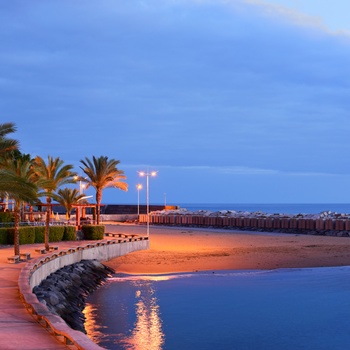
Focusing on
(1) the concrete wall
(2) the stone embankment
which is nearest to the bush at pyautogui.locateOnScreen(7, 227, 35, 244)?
(1) the concrete wall

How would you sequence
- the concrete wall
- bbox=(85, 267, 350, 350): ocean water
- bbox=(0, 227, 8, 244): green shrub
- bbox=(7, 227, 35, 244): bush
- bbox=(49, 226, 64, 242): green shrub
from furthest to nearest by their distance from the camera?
bbox=(49, 226, 64, 242): green shrub
bbox=(7, 227, 35, 244): bush
bbox=(0, 227, 8, 244): green shrub
the concrete wall
bbox=(85, 267, 350, 350): ocean water

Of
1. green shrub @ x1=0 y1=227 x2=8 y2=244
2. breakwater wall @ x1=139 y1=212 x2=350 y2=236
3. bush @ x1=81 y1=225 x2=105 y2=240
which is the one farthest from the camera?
breakwater wall @ x1=139 y1=212 x2=350 y2=236

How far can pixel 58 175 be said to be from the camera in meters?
35.8

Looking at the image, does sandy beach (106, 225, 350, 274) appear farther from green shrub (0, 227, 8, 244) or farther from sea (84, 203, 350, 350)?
green shrub (0, 227, 8, 244)

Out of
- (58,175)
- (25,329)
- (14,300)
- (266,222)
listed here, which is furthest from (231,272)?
(266,222)

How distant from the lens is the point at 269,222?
73062mm

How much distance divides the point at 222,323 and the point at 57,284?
6.82m

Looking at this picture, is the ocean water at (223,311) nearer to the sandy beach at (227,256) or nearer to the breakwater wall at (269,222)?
the sandy beach at (227,256)

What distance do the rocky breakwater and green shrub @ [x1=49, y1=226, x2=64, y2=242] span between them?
7173 mm

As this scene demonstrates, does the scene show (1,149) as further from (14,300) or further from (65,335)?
(65,335)

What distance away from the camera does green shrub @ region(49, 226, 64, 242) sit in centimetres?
4006

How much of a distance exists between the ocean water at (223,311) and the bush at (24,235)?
8.03m

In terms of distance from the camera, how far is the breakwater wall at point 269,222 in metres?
64.9

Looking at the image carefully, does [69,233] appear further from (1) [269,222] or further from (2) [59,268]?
(1) [269,222]
